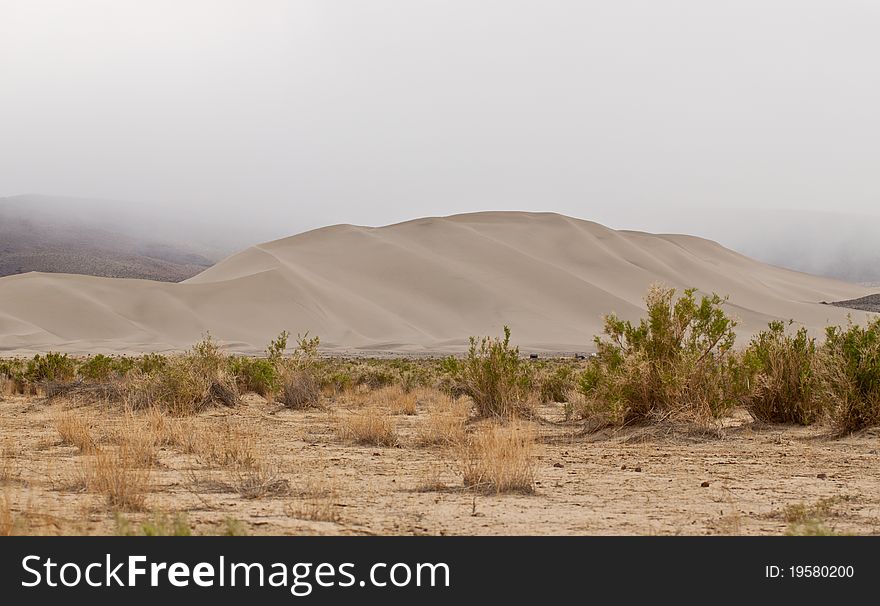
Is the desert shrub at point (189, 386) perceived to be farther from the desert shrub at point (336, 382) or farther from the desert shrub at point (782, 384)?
the desert shrub at point (782, 384)

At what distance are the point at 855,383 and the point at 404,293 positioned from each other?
276 feet

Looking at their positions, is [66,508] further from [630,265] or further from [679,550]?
[630,265]

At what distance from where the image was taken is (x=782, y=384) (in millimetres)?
13008

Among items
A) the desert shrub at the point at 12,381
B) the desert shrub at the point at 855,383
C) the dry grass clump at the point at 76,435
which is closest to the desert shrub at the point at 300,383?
the dry grass clump at the point at 76,435

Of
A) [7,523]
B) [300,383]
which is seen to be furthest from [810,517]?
[300,383]

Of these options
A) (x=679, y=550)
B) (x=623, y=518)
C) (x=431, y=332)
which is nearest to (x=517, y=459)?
(x=623, y=518)

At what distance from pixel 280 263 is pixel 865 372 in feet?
289

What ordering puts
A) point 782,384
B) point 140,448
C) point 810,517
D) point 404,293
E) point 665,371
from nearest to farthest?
point 810,517, point 140,448, point 665,371, point 782,384, point 404,293

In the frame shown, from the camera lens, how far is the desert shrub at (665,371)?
41.2 ft

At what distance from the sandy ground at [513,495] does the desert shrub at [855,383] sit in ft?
1.13

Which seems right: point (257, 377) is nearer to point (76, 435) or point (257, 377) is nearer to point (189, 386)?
point (189, 386)

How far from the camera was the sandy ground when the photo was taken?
649 cm

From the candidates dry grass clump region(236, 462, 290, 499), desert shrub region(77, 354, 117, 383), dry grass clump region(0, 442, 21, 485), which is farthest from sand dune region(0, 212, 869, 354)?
dry grass clump region(236, 462, 290, 499)

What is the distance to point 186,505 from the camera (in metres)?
7.13
